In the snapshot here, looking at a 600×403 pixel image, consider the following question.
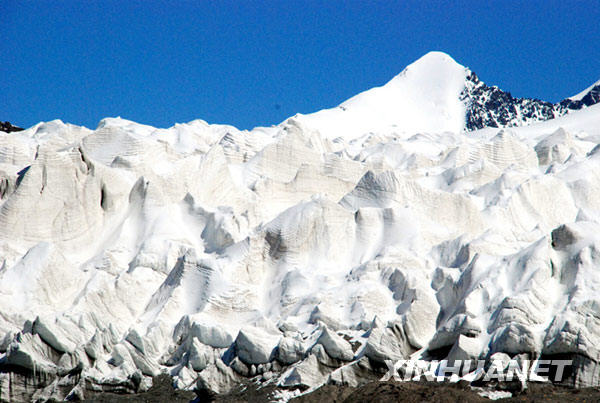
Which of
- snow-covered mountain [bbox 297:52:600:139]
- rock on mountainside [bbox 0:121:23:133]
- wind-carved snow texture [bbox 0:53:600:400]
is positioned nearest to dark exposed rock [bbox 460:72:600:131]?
snow-covered mountain [bbox 297:52:600:139]

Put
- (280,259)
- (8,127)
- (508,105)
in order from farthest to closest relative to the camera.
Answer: (508,105), (8,127), (280,259)

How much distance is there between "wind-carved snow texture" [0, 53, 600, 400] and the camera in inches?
993

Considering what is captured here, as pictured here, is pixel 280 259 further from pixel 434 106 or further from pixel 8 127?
pixel 434 106

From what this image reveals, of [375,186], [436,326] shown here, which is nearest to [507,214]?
[375,186]

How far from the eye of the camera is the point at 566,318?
23.4 m

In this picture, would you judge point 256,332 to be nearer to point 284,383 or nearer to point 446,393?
point 284,383

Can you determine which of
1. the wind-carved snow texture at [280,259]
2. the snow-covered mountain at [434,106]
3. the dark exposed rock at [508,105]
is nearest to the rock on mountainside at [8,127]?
the wind-carved snow texture at [280,259]

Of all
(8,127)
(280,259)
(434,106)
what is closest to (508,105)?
(434,106)

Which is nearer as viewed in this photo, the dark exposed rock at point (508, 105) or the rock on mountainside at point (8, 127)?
the rock on mountainside at point (8, 127)

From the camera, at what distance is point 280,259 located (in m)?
32.6

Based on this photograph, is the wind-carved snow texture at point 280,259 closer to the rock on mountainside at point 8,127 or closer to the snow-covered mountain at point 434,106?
the rock on mountainside at point 8,127

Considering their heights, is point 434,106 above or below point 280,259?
above

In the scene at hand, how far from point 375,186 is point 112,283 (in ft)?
32.5

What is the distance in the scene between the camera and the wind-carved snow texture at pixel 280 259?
2522 centimetres
